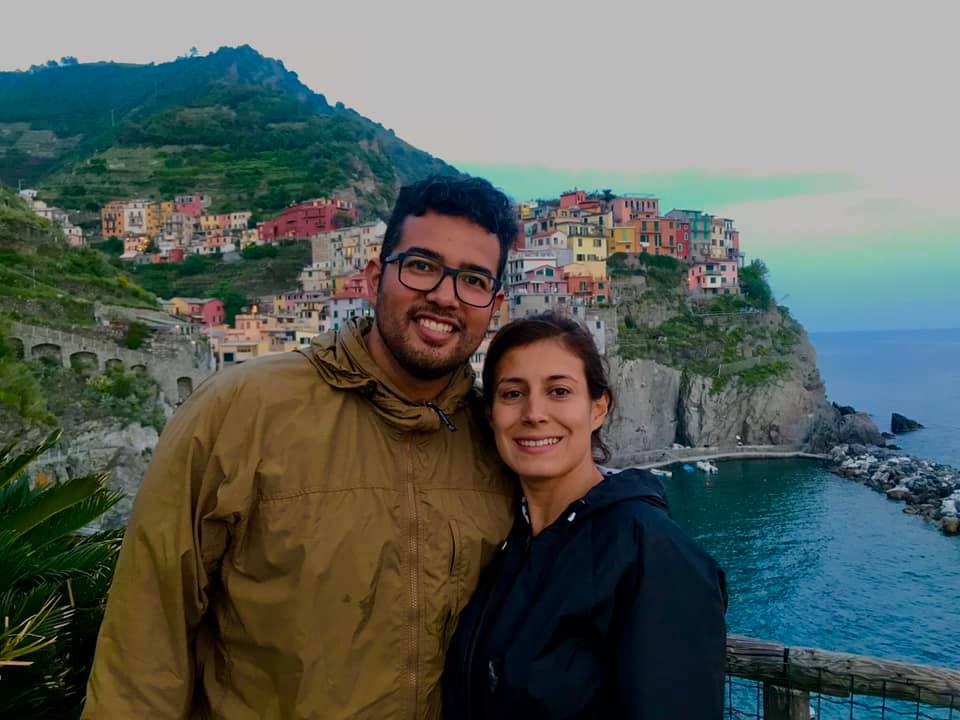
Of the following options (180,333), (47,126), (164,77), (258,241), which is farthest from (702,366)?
(164,77)

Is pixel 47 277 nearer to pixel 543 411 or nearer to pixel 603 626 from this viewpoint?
pixel 543 411

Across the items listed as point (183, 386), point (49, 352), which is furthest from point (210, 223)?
point (49, 352)

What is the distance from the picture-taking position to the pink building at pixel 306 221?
57562 millimetres

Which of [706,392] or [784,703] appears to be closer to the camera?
[784,703]

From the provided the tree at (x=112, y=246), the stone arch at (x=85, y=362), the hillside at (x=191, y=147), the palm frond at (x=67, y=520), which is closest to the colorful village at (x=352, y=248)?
the tree at (x=112, y=246)

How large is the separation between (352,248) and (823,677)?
5021 cm

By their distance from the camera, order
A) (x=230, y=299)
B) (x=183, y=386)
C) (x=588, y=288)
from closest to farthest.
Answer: (x=183, y=386) < (x=588, y=288) < (x=230, y=299)

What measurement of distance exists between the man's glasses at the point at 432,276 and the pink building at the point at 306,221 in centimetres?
5678

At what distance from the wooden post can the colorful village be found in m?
31.0

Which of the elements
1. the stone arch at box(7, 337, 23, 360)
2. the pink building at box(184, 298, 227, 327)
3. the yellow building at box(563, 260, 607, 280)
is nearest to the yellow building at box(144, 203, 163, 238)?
the pink building at box(184, 298, 227, 327)

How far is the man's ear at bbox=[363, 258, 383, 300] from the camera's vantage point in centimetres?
201

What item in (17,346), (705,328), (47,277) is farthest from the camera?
(705,328)

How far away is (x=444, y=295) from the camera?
6.20 feet

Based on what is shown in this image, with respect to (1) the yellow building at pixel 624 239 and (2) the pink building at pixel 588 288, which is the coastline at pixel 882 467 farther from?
(1) the yellow building at pixel 624 239
